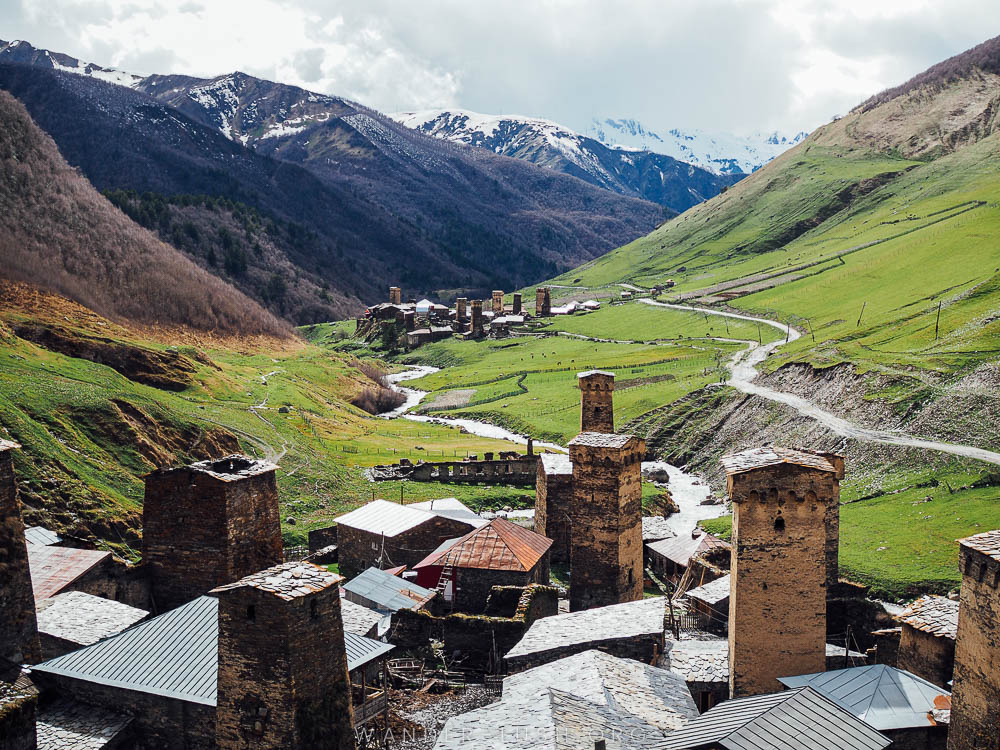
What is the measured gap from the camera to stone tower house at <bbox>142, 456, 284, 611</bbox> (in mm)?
26609

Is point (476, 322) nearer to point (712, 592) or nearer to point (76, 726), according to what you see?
point (712, 592)

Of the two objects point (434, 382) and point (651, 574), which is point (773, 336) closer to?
point (434, 382)

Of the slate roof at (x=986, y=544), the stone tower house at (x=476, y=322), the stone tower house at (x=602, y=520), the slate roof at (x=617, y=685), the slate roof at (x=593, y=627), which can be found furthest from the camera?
the stone tower house at (x=476, y=322)

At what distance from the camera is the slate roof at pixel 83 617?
2395cm

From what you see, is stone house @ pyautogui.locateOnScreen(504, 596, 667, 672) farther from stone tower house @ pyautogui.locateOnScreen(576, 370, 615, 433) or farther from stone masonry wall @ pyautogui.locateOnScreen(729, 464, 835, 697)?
stone tower house @ pyautogui.locateOnScreen(576, 370, 615, 433)

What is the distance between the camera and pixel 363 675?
79.5 ft

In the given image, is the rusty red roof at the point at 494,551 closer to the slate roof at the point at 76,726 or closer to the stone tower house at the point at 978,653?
the slate roof at the point at 76,726

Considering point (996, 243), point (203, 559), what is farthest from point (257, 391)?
point (996, 243)

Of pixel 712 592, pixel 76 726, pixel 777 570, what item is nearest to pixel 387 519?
pixel 712 592

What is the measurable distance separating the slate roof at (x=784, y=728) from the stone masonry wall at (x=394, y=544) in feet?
71.1

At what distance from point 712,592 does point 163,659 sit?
21.9m

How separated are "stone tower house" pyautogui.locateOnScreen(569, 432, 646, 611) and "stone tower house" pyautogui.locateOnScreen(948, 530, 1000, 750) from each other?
14.5 metres

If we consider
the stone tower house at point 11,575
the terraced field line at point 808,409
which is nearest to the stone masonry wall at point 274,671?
the stone tower house at point 11,575

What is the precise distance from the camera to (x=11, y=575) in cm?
1966
